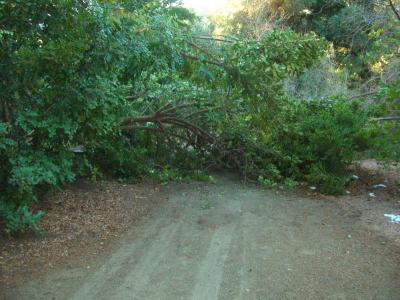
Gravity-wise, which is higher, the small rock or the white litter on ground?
the white litter on ground

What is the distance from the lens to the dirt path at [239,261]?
4.61 meters

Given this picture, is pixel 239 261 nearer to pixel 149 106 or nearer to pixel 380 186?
pixel 149 106

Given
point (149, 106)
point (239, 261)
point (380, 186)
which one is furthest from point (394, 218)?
point (149, 106)

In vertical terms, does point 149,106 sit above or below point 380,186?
above

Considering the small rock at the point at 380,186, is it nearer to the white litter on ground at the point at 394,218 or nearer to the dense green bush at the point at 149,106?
the dense green bush at the point at 149,106

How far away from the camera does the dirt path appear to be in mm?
4605

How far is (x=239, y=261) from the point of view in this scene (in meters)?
5.49

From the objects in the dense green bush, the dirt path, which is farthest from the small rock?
the dirt path

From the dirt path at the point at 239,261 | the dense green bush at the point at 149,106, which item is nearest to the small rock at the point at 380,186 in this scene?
the dense green bush at the point at 149,106

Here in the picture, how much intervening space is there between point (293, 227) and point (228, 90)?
2958 millimetres

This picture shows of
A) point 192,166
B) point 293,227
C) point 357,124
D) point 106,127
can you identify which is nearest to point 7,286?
point 106,127

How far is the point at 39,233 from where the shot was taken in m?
5.88

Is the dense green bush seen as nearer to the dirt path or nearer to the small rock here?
the small rock

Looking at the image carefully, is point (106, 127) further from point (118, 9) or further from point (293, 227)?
point (293, 227)
